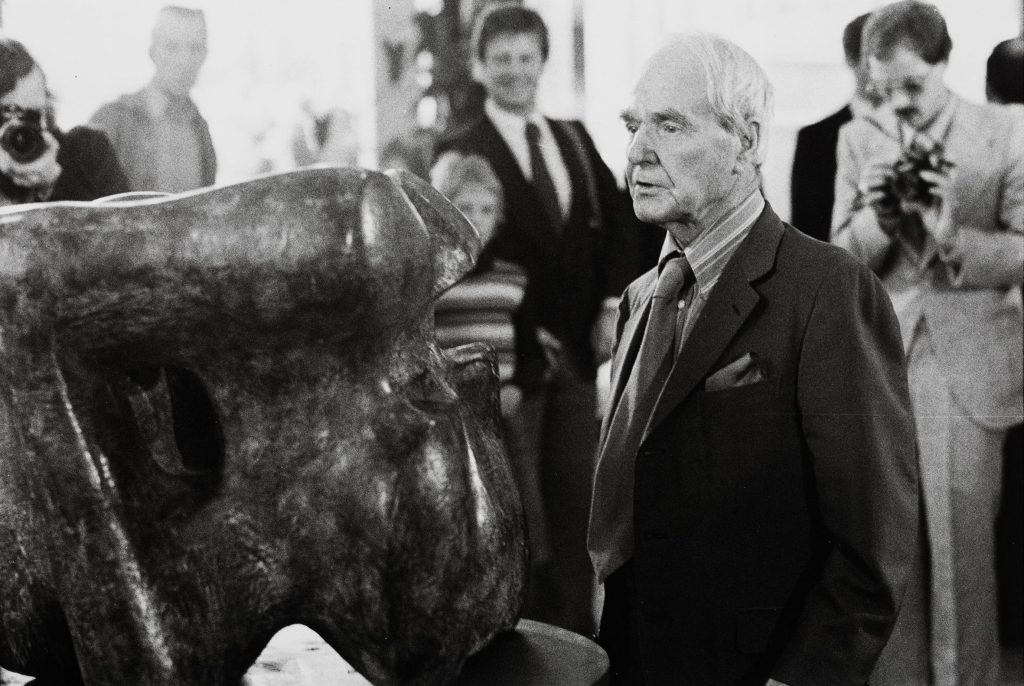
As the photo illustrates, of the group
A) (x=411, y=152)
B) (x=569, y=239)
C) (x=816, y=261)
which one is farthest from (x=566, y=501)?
(x=816, y=261)

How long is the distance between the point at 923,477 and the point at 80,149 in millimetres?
1651

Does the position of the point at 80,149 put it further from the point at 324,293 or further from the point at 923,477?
the point at 923,477

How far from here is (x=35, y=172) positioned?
1972 millimetres

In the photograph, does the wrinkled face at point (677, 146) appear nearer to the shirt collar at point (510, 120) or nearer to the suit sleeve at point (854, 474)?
the suit sleeve at point (854, 474)

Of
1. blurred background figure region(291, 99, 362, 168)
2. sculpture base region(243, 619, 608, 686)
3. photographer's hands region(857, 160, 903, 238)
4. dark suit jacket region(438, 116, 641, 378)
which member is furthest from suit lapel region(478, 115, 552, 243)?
sculpture base region(243, 619, 608, 686)

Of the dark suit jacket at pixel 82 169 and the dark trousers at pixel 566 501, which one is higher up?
the dark suit jacket at pixel 82 169

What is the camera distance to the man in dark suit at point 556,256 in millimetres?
1917

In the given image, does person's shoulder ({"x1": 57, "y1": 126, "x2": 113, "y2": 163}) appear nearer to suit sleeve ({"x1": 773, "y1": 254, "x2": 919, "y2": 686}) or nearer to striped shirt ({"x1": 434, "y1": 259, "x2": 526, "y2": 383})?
striped shirt ({"x1": 434, "y1": 259, "x2": 526, "y2": 383})

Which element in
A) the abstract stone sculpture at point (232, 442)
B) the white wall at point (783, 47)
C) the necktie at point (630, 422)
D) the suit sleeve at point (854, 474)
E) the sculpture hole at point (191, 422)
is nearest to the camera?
the abstract stone sculpture at point (232, 442)

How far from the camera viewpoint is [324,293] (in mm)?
742

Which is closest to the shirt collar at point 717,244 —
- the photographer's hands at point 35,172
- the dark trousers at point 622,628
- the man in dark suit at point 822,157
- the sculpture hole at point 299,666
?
the dark trousers at point 622,628

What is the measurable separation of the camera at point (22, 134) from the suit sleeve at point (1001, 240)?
5.52ft

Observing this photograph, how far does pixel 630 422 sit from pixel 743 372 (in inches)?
6.3

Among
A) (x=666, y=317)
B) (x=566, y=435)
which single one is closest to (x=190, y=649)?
(x=666, y=317)
